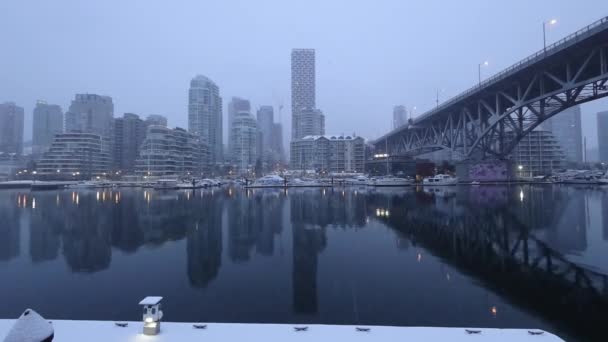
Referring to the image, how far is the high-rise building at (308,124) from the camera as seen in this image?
616 ft

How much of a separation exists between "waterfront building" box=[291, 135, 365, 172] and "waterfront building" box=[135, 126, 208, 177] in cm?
4235

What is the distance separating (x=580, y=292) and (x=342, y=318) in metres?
6.90

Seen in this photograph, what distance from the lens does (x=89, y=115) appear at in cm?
15775

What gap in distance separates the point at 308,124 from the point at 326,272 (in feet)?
589

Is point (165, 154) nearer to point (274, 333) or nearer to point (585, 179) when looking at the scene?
point (274, 333)

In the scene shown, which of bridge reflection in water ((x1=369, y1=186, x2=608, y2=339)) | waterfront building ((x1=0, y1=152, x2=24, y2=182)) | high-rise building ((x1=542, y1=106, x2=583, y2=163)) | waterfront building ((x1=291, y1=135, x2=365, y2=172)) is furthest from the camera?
high-rise building ((x1=542, y1=106, x2=583, y2=163))

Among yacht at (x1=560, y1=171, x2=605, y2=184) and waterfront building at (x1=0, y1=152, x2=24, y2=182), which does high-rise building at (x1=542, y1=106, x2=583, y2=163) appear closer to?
yacht at (x1=560, y1=171, x2=605, y2=184)

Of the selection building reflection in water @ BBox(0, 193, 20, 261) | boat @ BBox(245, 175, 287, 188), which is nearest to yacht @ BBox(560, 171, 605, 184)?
boat @ BBox(245, 175, 287, 188)

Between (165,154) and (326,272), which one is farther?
(165,154)

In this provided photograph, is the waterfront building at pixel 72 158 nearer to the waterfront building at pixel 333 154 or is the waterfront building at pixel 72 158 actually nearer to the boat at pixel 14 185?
the boat at pixel 14 185

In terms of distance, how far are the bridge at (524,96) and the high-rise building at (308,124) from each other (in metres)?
95.3

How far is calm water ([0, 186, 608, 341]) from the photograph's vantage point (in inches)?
324

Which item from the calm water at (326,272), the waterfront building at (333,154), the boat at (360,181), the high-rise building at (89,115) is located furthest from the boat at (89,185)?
the calm water at (326,272)

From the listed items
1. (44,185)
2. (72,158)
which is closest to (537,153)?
(44,185)
